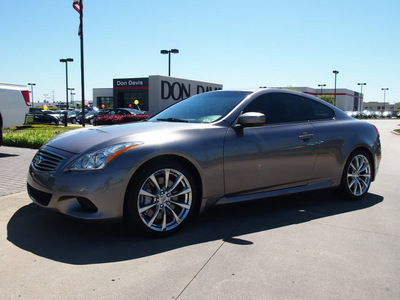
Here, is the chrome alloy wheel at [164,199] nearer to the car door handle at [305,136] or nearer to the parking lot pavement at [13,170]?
the car door handle at [305,136]

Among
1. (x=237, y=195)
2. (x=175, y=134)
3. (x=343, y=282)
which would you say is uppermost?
(x=175, y=134)

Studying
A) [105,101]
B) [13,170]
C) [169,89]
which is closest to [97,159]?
[13,170]

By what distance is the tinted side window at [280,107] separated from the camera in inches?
175

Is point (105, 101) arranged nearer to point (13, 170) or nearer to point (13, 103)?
point (13, 103)

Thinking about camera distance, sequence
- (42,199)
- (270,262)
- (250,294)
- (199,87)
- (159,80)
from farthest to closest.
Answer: (199,87) → (159,80) → (42,199) → (270,262) → (250,294)

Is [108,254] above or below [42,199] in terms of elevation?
below

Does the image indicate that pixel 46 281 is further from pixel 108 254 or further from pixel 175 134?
pixel 175 134

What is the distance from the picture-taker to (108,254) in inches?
128

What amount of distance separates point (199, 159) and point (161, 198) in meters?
0.54

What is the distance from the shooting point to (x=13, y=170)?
6840mm

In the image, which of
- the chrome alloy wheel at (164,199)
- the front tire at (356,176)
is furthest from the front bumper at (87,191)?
the front tire at (356,176)

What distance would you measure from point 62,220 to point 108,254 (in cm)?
113

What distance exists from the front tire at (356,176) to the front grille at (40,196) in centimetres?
380

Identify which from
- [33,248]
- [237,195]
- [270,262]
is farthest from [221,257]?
[33,248]
